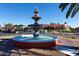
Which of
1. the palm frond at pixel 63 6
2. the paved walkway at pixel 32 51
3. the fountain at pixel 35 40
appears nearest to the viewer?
the palm frond at pixel 63 6

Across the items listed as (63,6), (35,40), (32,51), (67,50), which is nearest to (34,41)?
(35,40)

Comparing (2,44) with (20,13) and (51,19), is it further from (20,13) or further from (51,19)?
(51,19)

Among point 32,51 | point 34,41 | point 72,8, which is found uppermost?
point 72,8

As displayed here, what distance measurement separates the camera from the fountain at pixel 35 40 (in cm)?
650

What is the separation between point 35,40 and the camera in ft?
21.7

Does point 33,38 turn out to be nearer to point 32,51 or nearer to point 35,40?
point 35,40

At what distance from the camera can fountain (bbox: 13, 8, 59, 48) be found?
256 inches

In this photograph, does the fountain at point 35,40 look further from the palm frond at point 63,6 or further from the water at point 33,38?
the palm frond at point 63,6

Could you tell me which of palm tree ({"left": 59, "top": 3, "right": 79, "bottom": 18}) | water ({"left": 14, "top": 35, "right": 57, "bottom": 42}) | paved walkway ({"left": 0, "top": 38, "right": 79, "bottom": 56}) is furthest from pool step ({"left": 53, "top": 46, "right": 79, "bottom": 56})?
palm tree ({"left": 59, "top": 3, "right": 79, "bottom": 18})

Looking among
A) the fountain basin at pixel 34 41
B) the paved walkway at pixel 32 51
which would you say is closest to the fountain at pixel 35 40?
the fountain basin at pixel 34 41

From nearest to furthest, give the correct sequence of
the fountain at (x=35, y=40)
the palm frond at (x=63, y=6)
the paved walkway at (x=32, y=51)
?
the palm frond at (x=63, y=6), the paved walkway at (x=32, y=51), the fountain at (x=35, y=40)

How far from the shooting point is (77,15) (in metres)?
6.38

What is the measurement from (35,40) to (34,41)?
0.04 metres

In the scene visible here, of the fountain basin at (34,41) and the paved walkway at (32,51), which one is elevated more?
the fountain basin at (34,41)
